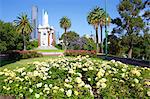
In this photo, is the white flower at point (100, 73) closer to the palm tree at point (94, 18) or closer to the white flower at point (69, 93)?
the white flower at point (69, 93)

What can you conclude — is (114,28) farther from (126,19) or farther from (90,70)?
(90,70)

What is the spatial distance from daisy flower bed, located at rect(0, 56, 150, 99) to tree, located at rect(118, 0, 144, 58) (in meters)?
49.4

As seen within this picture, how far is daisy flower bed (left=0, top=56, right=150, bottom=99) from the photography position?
19.9 ft

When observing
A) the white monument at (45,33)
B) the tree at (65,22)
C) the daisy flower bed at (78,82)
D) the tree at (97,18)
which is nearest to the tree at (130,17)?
the tree at (97,18)

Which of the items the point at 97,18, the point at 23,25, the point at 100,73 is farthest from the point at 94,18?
the point at 100,73

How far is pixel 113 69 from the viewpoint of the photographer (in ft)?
22.9

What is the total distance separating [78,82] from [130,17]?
50919 millimetres

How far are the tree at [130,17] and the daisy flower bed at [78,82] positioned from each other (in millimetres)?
49448

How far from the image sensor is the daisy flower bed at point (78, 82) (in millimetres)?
6060

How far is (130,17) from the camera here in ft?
183

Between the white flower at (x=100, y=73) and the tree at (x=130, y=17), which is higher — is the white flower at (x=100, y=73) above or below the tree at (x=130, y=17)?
below

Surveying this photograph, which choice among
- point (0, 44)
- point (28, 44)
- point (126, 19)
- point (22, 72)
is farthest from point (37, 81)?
point (28, 44)

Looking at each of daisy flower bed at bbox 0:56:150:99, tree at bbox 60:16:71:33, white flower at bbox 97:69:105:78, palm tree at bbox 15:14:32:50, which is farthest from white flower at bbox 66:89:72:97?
tree at bbox 60:16:71:33

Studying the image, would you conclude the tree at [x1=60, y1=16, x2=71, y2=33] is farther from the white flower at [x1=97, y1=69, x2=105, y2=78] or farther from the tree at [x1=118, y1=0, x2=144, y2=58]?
the white flower at [x1=97, y1=69, x2=105, y2=78]
